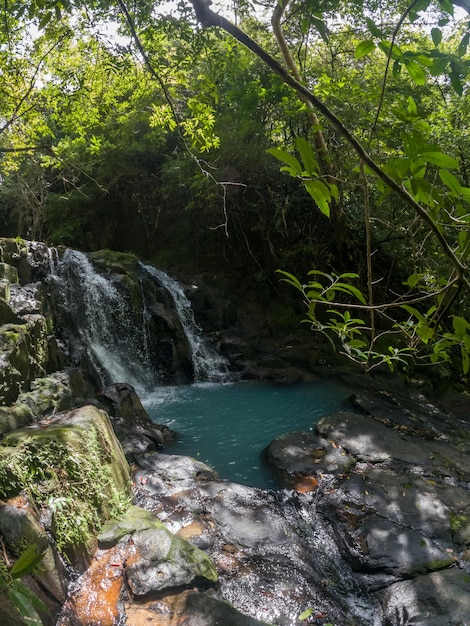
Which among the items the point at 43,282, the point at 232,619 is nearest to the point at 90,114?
the point at 43,282

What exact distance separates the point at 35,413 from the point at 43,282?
4.27 meters

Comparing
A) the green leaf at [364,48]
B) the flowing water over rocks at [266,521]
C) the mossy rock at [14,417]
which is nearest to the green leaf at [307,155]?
the green leaf at [364,48]

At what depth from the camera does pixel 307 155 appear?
89cm

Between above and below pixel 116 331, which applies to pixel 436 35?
above

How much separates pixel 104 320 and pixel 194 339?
2.20 m

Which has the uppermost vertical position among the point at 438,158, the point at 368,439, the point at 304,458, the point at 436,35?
the point at 436,35

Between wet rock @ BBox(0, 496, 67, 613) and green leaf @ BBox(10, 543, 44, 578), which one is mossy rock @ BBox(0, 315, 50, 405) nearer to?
wet rock @ BBox(0, 496, 67, 613)

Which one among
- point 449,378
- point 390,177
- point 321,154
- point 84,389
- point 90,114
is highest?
point 90,114

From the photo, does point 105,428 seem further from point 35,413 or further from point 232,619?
point 232,619

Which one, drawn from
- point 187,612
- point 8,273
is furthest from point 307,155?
point 8,273

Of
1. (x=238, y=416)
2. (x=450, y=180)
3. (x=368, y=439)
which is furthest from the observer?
(x=238, y=416)

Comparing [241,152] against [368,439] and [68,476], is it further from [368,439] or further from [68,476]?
[68,476]

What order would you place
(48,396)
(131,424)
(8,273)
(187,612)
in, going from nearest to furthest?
(187,612) < (48,396) < (131,424) < (8,273)

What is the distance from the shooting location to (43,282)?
8484 millimetres
